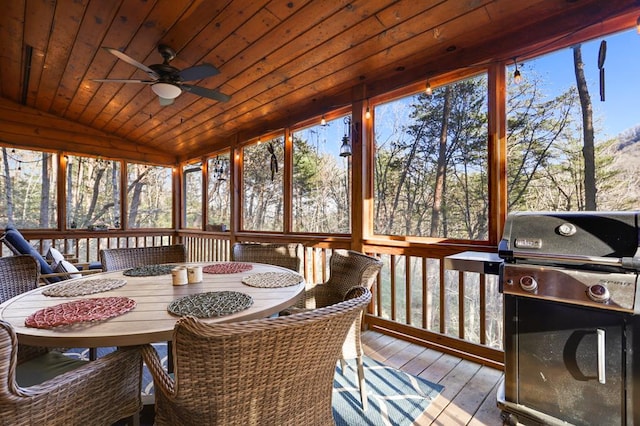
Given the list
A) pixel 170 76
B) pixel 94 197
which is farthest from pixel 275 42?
pixel 94 197

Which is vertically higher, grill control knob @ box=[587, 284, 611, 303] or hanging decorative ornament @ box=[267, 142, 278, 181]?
hanging decorative ornament @ box=[267, 142, 278, 181]

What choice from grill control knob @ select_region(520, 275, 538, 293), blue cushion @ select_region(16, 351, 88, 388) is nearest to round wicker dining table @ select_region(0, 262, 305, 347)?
blue cushion @ select_region(16, 351, 88, 388)

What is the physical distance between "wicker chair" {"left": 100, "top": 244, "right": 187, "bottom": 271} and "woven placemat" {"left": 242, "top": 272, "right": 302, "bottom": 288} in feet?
4.35

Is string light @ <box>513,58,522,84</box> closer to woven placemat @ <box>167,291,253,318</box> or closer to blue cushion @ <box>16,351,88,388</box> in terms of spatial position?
woven placemat @ <box>167,291,253,318</box>

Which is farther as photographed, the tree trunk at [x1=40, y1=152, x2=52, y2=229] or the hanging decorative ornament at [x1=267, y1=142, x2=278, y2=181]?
the tree trunk at [x1=40, y1=152, x2=52, y2=229]

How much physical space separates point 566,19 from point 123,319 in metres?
3.02

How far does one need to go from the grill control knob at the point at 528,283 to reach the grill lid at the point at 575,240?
3.5 inches

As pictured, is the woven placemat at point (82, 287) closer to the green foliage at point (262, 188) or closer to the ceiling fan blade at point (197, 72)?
the ceiling fan blade at point (197, 72)

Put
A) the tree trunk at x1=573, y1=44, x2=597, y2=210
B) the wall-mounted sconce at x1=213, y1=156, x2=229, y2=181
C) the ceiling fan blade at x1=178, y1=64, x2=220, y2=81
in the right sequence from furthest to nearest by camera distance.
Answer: the wall-mounted sconce at x1=213, y1=156, x2=229, y2=181 < the ceiling fan blade at x1=178, y1=64, x2=220, y2=81 < the tree trunk at x1=573, y1=44, x2=597, y2=210

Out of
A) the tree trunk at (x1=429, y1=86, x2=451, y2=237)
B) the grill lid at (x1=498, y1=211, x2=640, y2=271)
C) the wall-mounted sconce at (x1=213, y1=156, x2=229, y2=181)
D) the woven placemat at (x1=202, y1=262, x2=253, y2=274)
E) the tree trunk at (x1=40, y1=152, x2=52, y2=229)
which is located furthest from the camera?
the wall-mounted sconce at (x1=213, y1=156, x2=229, y2=181)

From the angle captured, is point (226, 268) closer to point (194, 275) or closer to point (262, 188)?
point (194, 275)

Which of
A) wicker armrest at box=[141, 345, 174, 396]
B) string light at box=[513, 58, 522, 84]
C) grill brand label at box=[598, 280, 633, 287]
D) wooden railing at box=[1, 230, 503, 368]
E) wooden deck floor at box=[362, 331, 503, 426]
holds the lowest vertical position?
wooden deck floor at box=[362, 331, 503, 426]

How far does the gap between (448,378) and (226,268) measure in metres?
1.78

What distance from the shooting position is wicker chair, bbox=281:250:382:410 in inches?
66.0
